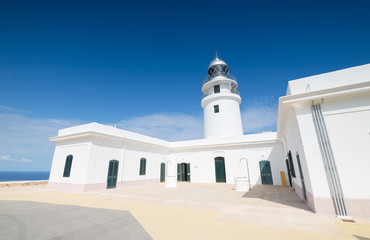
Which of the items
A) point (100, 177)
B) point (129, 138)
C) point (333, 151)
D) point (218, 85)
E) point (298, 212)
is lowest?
point (298, 212)

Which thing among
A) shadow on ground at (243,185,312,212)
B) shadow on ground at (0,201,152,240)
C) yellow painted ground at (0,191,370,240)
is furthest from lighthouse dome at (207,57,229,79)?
shadow on ground at (0,201,152,240)

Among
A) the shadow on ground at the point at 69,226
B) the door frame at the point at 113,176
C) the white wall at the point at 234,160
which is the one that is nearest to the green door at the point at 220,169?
the white wall at the point at 234,160

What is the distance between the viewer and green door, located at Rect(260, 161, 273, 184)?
1426 cm

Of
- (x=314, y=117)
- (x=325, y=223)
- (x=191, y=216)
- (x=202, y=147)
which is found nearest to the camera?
(x=325, y=223)

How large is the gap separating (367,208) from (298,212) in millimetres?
1761

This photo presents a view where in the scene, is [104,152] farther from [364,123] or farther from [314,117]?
[364,123]

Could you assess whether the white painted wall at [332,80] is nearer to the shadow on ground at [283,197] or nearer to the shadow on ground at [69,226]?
the shadow on ground at [283,197]

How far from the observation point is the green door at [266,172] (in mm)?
14258

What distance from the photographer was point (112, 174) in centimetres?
1246

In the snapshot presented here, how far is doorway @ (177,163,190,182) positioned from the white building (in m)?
0.11

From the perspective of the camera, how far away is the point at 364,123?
521 centimetres

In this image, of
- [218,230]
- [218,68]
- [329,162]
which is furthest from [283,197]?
[218,68]

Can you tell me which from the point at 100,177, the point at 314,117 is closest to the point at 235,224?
the point at 314,117

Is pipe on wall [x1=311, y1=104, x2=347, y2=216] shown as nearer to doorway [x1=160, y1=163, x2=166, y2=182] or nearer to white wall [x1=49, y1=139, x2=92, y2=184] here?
white wall [x1=49, y1=139, x2=92, y2=184]
